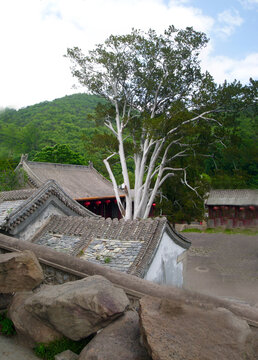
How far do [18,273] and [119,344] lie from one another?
70.3 inches

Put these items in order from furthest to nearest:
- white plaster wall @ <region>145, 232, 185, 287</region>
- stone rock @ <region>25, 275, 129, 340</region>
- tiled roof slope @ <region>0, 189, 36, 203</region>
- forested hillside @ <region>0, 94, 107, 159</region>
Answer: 1. forested hillside @ <region>0, 94, 107, 159</region>
2. tiled roof slope @ <region>0, 189, 36, 203</region>
3. white plaster wall @ <region>145, 232, 185, 287</region>
4. stone rock @ <region>25, 275, 129, 340</region>

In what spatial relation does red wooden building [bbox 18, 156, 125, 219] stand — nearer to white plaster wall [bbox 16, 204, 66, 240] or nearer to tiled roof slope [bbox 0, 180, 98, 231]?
tiled roof slope [bbox 0, 180, 98, 231]

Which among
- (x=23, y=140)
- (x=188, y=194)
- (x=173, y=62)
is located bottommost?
(x=188, y=194)

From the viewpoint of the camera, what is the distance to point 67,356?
9.64 feet

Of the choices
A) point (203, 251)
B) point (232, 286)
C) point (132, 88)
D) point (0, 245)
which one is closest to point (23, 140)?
point (132, 88)

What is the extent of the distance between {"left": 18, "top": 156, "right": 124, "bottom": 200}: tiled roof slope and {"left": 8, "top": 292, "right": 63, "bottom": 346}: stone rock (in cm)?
1478

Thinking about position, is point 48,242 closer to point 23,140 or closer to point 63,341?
point 63,341

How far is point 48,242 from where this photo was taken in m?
7.94

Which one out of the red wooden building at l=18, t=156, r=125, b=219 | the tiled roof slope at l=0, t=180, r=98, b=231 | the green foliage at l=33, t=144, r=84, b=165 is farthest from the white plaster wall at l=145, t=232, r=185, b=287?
the green foliage at l=33, t=144, r=84, b=165

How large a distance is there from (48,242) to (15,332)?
438cm

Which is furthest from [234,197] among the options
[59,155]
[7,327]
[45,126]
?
[45,126]

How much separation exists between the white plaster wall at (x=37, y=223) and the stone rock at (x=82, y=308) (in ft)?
17.9

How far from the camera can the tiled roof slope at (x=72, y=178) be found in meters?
19.3

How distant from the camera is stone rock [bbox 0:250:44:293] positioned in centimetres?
386
